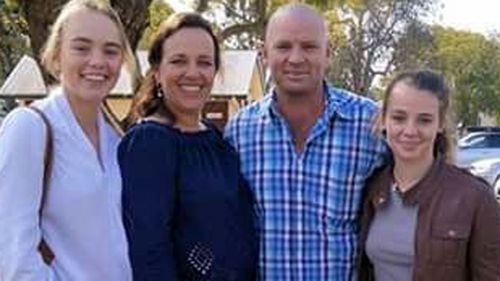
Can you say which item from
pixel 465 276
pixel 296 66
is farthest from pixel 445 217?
pixel 296 66

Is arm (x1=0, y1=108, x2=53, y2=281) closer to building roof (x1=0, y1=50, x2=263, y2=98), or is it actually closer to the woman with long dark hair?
the woman with long dark hair

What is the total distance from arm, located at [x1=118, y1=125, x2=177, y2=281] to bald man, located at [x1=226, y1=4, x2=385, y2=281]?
60 centimetres

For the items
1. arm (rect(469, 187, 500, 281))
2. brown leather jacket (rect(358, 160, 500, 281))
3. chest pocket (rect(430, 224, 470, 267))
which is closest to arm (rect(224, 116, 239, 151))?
brown leather jacket (rect(358, 160, 500, 281))

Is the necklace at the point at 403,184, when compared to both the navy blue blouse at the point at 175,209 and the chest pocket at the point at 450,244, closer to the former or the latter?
the chest pocket at the point at 450,244

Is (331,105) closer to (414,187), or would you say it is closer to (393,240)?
(414,187)

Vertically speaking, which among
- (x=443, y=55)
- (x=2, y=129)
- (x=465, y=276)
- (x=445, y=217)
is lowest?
(x=443, y=55)

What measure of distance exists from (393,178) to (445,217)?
34 centimetres

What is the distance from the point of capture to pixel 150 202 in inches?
132

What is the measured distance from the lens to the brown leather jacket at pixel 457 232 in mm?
3457

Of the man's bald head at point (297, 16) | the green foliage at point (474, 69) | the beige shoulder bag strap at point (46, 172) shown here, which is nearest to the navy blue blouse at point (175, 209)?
the beige shoulder bag strap at point (46, 172)

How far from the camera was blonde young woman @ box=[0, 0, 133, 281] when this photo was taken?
3.17 metres

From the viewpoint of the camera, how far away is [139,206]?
3396mm

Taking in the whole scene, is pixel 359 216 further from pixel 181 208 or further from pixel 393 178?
pixel 181 208

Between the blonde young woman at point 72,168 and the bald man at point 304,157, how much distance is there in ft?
2.25
